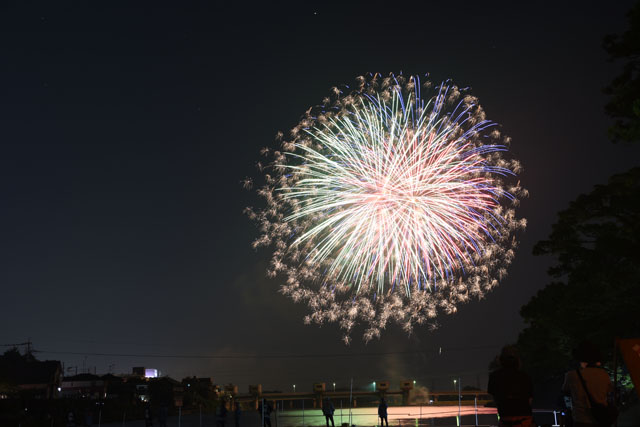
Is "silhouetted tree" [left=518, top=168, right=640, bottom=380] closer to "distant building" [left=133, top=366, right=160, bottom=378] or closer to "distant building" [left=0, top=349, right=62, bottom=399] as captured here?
"distant building" [left=0, top=349, right=62, bottom=399]

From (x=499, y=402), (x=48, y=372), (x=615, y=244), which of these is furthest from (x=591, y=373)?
(x=48, y=372)

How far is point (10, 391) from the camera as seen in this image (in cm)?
6606

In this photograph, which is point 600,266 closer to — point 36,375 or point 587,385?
point 587,385

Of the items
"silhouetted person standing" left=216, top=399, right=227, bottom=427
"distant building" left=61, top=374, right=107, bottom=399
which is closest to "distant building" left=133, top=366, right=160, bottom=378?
"distant building" left=61, top=374, right=107, bottom=399

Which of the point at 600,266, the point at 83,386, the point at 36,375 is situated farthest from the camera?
the point at 83,386

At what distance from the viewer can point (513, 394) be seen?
652cm

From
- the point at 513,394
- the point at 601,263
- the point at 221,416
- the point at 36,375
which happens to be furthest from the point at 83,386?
the point at 513,394

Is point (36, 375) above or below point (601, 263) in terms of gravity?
below

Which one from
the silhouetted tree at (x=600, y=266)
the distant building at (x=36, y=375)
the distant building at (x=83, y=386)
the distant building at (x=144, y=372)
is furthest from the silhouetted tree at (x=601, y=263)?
the distant building at (x=144, y=372)

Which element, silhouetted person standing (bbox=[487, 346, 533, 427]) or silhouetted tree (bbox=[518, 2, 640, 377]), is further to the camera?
silhouetted tree (bbox=[518, 2, 640, 377])

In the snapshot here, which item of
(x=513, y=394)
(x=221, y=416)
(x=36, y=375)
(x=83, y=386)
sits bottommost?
(x=83, y=386)

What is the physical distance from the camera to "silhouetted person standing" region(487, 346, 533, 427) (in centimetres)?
652

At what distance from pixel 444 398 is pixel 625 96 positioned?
107 m

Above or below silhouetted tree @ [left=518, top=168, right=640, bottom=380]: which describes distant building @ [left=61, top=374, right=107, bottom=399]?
below
